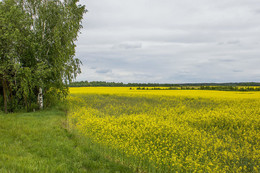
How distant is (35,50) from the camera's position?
17516mm

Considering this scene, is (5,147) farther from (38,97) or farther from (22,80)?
(38,97)

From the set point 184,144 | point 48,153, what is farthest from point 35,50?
point 184,144

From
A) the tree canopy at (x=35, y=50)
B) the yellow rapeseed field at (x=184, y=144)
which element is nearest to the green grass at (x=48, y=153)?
the yellow rapeseed field at (x=184, y=144)

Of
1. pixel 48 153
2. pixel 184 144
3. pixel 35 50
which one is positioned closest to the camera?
pixel 48 153

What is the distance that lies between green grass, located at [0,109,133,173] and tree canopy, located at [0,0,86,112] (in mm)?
7610

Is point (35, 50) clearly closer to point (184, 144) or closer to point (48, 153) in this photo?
point (48, 153)

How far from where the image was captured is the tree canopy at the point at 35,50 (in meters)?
15.7

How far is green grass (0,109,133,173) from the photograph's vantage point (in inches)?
234

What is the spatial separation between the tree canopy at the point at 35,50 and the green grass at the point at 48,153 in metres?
7.61

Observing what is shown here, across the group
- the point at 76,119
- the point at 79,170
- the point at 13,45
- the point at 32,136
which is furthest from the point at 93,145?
the point at 13,45

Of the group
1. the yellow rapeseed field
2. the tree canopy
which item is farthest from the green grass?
the tree canopy

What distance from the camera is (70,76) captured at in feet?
66.2

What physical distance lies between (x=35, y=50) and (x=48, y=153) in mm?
13525

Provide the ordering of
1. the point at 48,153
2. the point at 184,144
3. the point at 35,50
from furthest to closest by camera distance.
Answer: the point at 35,50
the point at 184,144
the point at 48,153
